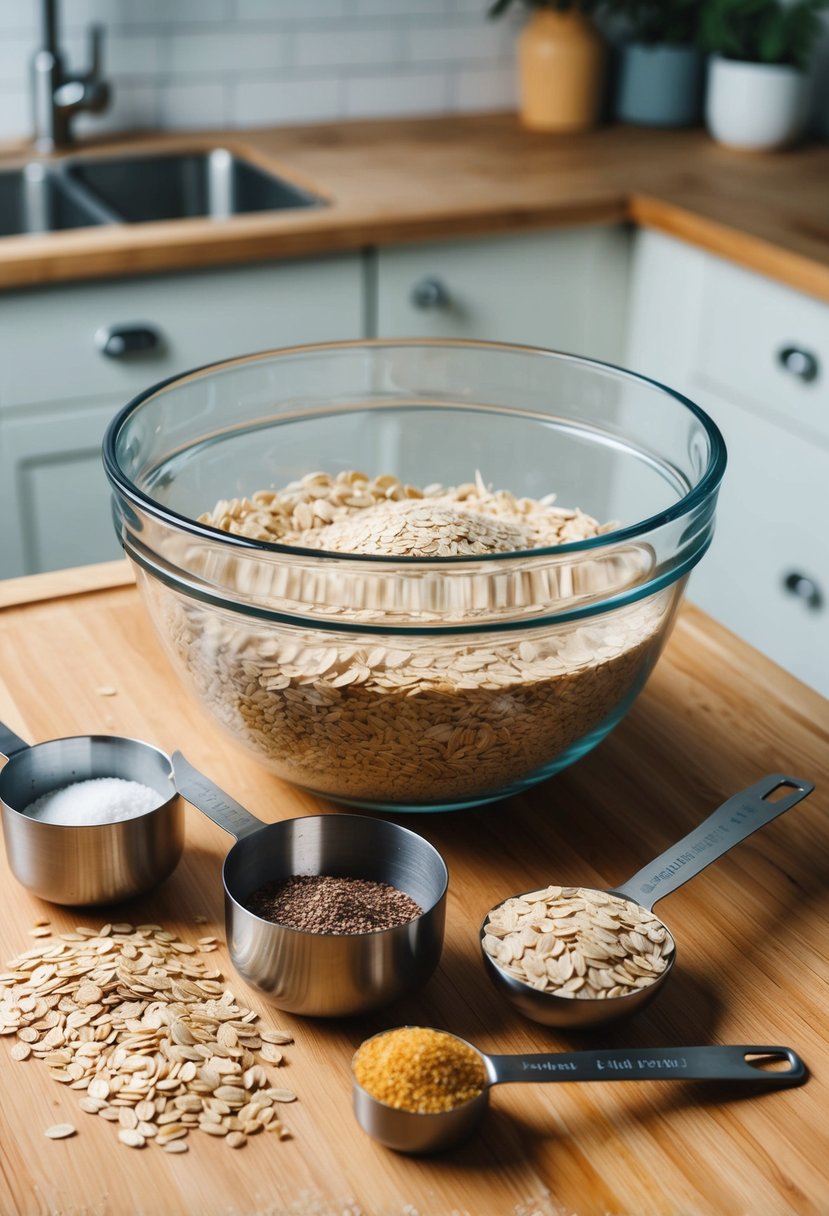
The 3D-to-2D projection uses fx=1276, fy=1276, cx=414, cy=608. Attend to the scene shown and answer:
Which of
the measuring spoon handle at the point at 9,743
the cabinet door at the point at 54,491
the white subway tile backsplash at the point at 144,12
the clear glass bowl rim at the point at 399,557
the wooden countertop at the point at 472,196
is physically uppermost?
the white subway tile backsplash at the point at 144,12

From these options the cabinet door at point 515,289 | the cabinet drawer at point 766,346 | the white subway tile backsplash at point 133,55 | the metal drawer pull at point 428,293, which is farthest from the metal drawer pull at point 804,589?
the white subway tile backsplash at point 133,55

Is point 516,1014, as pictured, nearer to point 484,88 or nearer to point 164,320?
point 164,320

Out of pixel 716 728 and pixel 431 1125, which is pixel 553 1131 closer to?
pixel 431 1125

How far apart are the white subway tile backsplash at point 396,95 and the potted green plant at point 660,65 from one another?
38 cm

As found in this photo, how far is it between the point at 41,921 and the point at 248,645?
21 centimetres

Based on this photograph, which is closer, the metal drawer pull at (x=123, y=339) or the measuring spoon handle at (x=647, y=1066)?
the measuring spoon handle at (x=647, y=1066)

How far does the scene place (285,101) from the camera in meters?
2.59

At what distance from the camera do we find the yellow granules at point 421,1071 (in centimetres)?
63

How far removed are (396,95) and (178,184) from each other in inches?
20.8

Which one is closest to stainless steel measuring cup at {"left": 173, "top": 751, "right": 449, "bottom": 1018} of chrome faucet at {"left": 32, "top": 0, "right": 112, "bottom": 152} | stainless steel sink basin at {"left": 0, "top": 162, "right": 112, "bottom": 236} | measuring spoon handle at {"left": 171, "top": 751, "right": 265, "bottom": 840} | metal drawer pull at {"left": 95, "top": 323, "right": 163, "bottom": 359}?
measuring spoon handle at {"left": 171, "top": 751, "right": 265, "bottom": 840}

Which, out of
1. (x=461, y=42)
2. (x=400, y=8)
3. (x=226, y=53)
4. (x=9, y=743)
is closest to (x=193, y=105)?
(x=226, y=53)

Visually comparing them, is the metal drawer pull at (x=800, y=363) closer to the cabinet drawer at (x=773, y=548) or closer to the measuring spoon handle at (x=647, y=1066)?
the cabinet drawer at (x=773, y=548)

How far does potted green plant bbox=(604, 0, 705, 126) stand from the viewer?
262cm

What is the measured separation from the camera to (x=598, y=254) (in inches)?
86.7
